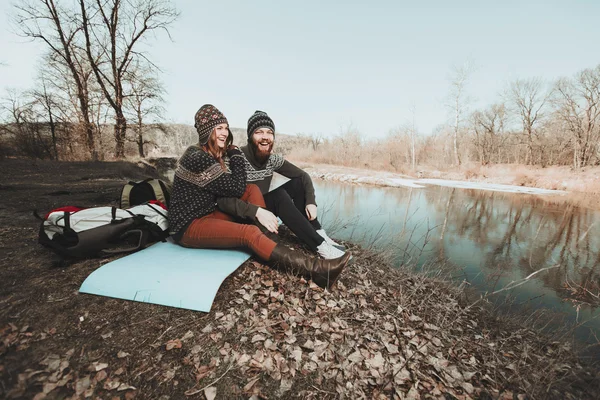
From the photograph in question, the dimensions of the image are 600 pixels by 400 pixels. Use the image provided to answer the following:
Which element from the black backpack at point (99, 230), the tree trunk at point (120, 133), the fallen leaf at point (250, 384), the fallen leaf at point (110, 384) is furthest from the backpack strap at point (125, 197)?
the tree trunk at point (120, 133)

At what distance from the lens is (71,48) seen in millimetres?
11953

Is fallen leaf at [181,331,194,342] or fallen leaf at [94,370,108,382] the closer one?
fallen leaf at [94,370,108,382]

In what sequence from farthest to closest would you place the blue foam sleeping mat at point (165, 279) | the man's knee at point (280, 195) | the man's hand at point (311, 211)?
the man's hand at point (311, 211), the man's knee at point (280, 195), the blue foam sleeping mat at point (165, 279)

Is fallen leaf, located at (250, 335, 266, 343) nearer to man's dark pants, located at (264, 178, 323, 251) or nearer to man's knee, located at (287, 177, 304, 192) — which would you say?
man's dark pants, located at (264, 178, 323, 251)

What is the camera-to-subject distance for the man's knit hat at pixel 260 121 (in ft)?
9.95

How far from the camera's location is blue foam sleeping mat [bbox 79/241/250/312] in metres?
1.86

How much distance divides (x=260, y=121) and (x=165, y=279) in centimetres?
202

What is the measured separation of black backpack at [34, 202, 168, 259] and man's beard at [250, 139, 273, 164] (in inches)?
50.9

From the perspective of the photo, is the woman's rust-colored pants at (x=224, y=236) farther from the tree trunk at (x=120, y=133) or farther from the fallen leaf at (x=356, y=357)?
the tree trunk at (x=120, y=133)

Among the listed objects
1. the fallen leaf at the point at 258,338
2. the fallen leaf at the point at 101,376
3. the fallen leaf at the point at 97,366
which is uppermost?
the fallen leaf at the point at 97,366

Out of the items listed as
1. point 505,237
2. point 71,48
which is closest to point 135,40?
point 71,48

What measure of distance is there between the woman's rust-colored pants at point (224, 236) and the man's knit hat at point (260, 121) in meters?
1.29

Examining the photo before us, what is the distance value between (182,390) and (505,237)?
7987 millimetres

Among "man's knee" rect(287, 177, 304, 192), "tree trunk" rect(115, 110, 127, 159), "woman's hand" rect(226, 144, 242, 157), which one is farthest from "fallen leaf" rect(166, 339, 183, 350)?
"tree trunk" rect(115, 110, 127, 159)
